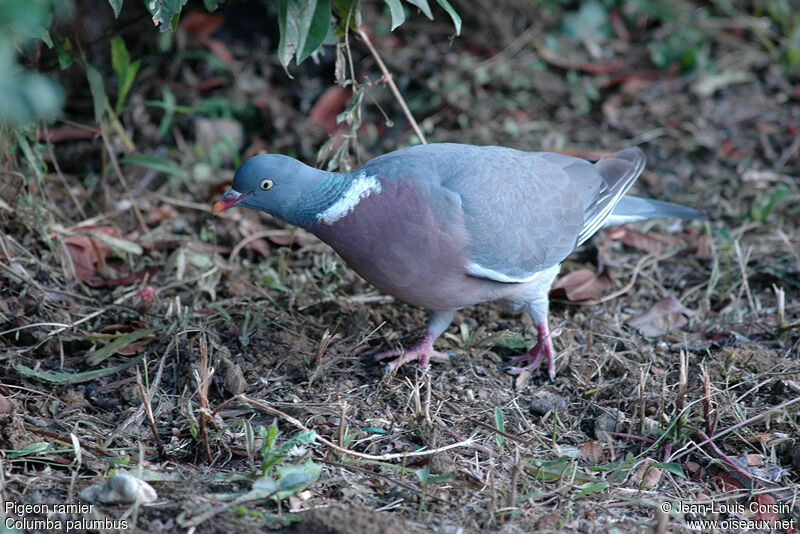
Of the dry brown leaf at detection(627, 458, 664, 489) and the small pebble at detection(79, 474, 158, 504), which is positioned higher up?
the small pebble at detection(79, 474, 158, 504)

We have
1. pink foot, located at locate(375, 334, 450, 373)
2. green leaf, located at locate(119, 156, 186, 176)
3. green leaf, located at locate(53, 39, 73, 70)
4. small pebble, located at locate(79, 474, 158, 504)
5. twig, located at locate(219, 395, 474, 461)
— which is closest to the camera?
small pebble, located at locate(79, 474, 158, 504)

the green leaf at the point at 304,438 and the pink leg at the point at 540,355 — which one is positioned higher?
the green leaf at the point at 304,438

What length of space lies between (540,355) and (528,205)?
2.41 feet

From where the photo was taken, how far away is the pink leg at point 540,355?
3.79m

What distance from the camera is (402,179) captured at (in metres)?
3.41

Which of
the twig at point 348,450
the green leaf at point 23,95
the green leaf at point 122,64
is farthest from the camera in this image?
the green leaf at point 122,64

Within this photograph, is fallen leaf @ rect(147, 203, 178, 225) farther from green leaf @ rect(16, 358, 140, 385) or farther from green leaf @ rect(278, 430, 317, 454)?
green leaf @ rect(278, 430, 317, 454)

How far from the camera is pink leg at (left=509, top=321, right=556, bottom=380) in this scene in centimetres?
379

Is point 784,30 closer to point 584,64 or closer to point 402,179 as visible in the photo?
point 584,64

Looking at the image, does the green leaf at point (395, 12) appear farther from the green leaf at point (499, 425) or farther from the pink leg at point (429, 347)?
the green leaf at point (499, 425)

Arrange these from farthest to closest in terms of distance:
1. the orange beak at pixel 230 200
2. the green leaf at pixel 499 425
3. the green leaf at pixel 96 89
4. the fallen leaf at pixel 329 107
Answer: the fallen leaf at pixel 329 107 < the green leaf at pixel 96 89 < the orange beak at pixel 230 200 < the green leaf at pixel 499 425

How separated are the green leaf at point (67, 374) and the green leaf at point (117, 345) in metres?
0.06

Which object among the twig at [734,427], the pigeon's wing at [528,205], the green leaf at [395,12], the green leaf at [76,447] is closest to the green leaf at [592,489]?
the twig at [734,427]

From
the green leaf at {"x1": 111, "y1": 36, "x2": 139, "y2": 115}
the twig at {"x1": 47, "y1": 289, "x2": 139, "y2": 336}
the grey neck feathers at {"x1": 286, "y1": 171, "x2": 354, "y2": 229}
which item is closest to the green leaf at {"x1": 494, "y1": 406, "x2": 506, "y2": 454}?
the grey neck feathers at {"x1": 286, "y1": 171, "x2": 354, "y2": 229}
